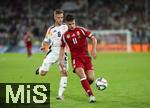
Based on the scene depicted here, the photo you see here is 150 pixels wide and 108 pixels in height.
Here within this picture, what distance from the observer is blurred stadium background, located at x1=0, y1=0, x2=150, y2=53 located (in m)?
47.3

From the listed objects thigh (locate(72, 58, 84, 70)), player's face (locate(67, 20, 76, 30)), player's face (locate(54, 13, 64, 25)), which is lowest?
thigh (locate(72, 58, 84, 70))

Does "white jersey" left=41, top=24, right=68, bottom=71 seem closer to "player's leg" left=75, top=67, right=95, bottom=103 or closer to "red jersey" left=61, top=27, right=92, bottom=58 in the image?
"red jersey" left=61, top=27, right=92, bottom=58

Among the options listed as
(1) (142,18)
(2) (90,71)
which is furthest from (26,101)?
(1) (142,18)

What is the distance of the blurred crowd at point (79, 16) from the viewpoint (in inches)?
1943

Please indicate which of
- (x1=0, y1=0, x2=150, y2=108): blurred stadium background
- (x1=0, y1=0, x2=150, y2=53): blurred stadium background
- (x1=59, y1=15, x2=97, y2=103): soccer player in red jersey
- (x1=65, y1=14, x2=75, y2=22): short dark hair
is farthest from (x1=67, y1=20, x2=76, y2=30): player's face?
(x1=0, y1=0, x2=150, y2=53): blurred stadium background

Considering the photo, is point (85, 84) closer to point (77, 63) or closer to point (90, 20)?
point (77, 63)

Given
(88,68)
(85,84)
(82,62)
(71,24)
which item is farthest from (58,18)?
(85,84)

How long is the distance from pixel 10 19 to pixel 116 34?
12.2 meters

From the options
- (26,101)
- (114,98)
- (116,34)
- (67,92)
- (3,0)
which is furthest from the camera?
(3,0)

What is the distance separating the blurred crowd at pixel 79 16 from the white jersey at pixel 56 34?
33157mm

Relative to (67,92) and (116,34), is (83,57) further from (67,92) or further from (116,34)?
(116,34)

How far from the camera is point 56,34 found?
46.8 ft

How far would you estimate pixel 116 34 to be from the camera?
4781cm

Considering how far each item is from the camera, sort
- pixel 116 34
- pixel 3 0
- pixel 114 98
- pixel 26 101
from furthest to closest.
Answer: pixel 3 0
pixel 116 34
pixel 114 98
pixel 26 101
